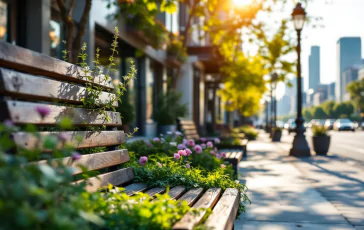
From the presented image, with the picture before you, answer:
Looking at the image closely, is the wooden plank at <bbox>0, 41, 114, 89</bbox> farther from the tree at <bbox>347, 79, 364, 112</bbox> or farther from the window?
the tree at <bbox>347, 79, 364, 112</bbox>

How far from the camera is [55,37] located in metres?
11.6

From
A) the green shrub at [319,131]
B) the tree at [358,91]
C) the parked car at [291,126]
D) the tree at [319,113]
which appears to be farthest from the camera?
the tree at [319,113]

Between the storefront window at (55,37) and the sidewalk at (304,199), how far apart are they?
5786 millimetres

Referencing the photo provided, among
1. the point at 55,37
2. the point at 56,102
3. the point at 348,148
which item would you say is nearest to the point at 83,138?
the point at 56,102

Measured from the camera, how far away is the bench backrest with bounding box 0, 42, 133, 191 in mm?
2312

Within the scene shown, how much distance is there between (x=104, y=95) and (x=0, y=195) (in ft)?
7.48

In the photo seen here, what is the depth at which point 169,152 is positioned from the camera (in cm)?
679

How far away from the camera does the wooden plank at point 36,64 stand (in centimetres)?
238

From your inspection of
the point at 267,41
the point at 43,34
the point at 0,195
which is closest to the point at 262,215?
the point at 0,195

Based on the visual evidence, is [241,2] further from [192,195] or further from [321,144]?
[192,195]

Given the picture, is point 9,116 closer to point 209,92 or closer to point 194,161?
point 194,161

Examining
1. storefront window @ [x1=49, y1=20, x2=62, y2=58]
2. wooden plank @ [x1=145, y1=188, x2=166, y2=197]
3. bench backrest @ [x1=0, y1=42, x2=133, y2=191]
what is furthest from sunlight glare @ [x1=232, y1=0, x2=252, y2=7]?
wooden plank @ [x1=145, y1=188, x2=166, y2=197]

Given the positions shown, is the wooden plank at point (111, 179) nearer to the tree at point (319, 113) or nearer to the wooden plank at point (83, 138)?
the wooden plank at point (83, 138)

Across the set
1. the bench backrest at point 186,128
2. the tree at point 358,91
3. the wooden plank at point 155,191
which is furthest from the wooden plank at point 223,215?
the tree at point 358,91
